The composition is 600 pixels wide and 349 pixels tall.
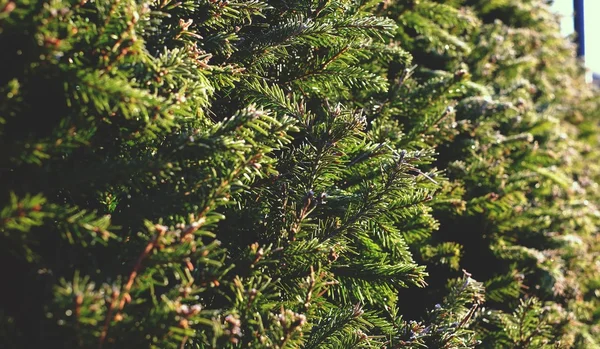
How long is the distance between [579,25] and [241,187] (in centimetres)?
538

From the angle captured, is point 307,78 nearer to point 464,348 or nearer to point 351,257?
point 351,257

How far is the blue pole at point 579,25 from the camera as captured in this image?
17.2ft

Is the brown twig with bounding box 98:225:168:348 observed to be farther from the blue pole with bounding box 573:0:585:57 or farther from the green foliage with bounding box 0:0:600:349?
the blue pole with bounding box 573:0:585:57

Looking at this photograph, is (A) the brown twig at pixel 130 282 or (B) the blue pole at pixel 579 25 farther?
(B) the blue pole at pixel 579 25

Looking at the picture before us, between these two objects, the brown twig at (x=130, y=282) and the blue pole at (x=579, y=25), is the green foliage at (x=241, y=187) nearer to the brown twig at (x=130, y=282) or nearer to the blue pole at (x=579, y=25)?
the brown twig at (x=130, y=282)

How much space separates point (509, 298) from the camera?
2309mm

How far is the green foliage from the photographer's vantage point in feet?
3.15

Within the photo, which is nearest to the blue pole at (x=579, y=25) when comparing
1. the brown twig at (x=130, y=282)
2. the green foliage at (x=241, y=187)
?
the green foliage at (x=241, y=187)

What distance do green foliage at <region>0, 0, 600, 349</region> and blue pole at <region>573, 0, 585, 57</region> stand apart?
357 centimetres

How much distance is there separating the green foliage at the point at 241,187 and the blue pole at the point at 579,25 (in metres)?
3.57

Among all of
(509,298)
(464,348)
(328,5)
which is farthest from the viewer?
(509,298)

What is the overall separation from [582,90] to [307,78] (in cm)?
500

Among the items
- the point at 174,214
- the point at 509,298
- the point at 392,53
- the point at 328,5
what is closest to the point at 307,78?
the point at 328,5

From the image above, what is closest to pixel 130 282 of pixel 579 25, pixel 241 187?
pixel 241 187
